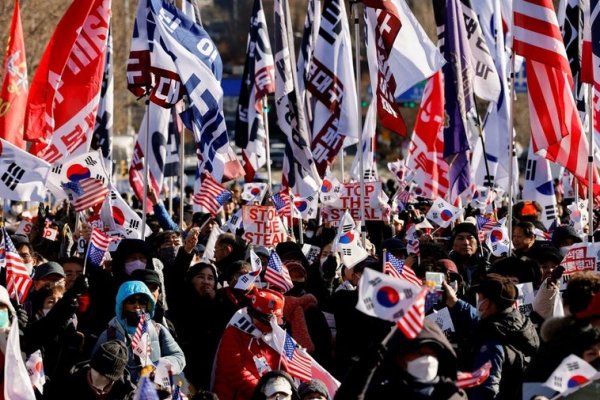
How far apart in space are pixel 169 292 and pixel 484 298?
3.91 m

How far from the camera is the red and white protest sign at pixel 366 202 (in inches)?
594

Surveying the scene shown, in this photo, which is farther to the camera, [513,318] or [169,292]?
[169,292]

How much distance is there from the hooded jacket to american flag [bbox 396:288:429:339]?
3049 millimetres

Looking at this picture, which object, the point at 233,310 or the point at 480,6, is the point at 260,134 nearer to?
the point at 480,6

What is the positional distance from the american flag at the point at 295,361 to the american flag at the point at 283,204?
6.84 meters

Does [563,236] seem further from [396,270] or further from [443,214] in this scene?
[396,270]

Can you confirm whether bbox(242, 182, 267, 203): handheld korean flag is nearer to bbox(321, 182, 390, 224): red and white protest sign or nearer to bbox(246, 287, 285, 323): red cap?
bbox(321, 182, 390, 224): red and white protest sign

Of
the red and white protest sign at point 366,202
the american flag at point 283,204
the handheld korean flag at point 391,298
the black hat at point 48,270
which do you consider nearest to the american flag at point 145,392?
the handheld korean flag at point 391,298

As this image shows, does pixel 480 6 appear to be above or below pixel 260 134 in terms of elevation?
above

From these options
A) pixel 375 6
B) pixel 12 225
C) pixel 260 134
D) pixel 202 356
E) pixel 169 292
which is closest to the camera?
pixel 202 356

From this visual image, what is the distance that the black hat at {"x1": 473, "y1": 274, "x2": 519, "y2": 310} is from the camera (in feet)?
27.9

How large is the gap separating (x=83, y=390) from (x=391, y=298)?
8.04 feet

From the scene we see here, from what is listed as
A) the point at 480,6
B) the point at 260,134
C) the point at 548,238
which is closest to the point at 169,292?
the point at 548,238

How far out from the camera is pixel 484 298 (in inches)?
338
